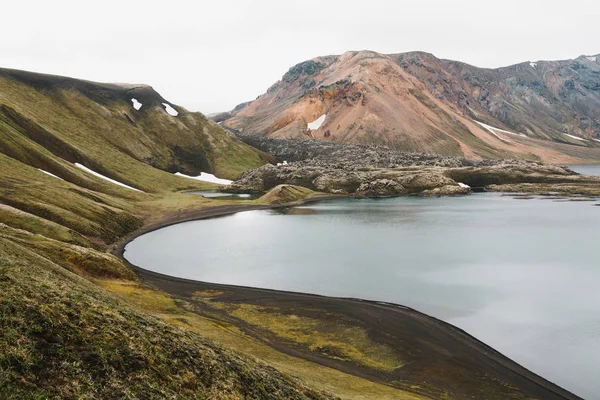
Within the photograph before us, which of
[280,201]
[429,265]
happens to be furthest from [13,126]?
[429,265]

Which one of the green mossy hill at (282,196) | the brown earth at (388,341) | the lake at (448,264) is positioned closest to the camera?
the brown earth at (388,341)

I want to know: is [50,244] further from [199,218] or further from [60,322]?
[199,218]

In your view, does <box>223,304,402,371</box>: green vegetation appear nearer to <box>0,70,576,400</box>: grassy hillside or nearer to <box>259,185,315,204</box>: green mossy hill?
<box>0,70,576,400</box>: grassy hillside

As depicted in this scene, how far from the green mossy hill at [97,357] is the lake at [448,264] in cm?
3223

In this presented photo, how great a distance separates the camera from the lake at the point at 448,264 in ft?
147

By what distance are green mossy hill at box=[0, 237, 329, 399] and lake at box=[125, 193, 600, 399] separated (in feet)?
106

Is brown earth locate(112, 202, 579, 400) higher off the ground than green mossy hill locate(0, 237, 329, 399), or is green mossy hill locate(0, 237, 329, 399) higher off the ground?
green mossy hill locate(0, 237, 329, 399)

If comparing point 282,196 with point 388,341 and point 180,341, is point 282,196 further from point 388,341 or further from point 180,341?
point 180,341

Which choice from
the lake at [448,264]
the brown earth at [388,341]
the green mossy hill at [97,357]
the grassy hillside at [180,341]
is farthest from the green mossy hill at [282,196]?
the green mossy hill at [97,357]

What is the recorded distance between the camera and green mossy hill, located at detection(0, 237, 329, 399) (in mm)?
14547

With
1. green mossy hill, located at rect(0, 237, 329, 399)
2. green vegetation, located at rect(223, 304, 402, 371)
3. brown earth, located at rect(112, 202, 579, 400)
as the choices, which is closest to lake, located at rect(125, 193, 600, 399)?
brown earth, located at rect(112, 202, 579, 400)

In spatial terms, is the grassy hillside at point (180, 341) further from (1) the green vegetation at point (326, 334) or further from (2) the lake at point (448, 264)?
(2) the lake at point (448, 264)

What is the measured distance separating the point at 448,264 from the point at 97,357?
229ft

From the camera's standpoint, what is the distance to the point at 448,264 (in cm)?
7531
